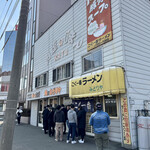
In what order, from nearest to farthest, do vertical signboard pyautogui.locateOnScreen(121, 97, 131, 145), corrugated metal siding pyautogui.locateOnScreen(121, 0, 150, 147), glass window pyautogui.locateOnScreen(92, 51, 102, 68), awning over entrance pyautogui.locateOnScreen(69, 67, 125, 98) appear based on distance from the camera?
vertical signboard pyautogui.locateOnScreen(121, 97, 131, 145) < awning over entrance pyautogui.locateOnScreen(69, 67, 125, 98) < corrugated metal siding pyautogui.locateOnScreen(121, 0, 150, 147) < glass window pyautogui.locateOnScreen(92, 51, 102, 68)

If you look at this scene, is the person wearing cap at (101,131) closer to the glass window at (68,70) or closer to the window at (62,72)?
the window at (62,72)

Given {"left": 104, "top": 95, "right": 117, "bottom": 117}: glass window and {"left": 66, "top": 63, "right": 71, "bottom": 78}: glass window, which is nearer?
{"left": 104, "top": 95, "right": 117, "bottom": 117}: glass window

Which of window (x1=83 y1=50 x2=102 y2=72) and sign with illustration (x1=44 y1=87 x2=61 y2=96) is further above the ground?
window (x1=83 y1=50 x2=102 y2=72)

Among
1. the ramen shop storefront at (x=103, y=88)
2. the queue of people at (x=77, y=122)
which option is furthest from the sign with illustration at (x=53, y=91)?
the ramen shop storefront at (x=103, y=88)

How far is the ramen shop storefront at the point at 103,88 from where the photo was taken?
6447mm

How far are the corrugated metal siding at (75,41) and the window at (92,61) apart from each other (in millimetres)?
330

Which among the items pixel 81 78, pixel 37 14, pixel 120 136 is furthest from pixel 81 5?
pixel 37 14

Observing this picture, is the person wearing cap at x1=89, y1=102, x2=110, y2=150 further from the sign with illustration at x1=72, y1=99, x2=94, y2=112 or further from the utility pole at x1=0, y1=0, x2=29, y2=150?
the sign with illustration at x1=72, y1=99, x2=94, y2=112

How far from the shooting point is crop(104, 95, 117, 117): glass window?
23.1 feet

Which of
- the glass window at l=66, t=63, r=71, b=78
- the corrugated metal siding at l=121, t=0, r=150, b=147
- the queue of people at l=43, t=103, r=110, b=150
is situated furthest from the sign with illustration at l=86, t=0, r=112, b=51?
the queue of people at l=43, t=103, r=110, b=150

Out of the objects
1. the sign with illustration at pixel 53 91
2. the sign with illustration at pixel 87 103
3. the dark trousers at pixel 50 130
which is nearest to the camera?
the sign with illustration at pixel 87 103

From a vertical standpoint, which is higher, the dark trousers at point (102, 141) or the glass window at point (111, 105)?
the glass window at point (111, 105)

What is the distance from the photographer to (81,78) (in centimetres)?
836

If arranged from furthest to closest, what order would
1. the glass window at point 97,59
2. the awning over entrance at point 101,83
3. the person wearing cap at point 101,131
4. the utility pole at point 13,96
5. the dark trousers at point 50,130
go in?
the dark trousers at point 50,130
the glass window at point 97,59
the awning over entrance at point 101,83
the person wearing cap at point 101,131
the utility pole at point 13,96
